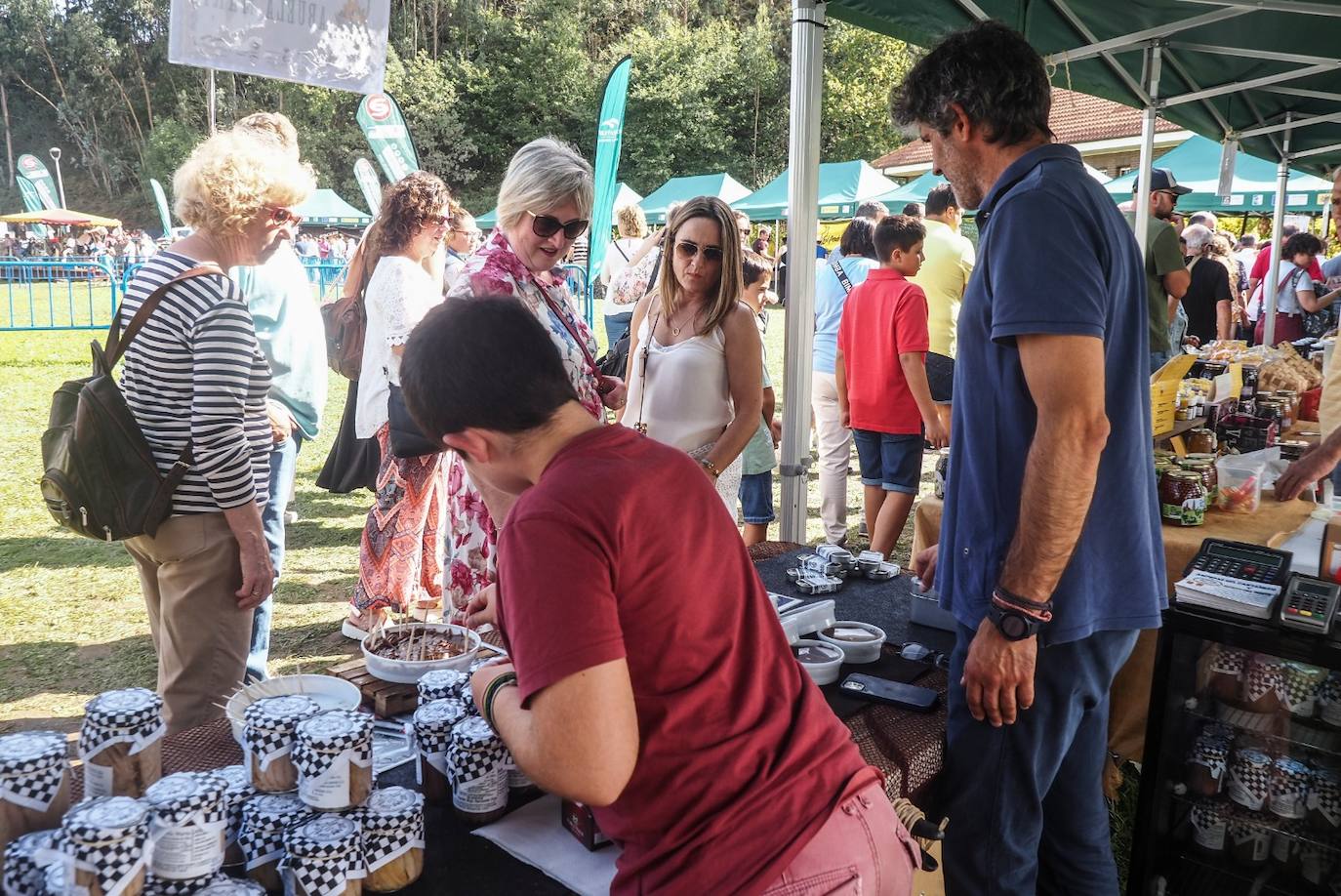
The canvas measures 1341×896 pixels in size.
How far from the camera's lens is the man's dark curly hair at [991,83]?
1.62 meters

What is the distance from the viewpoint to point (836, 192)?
54.0ft

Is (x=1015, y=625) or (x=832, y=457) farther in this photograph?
(x=832, y=457)

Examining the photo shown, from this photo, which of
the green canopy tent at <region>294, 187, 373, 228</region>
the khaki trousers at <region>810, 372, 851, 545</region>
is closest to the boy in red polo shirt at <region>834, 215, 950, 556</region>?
the khaki trousers at <region>810, 372, 851, 545</region>

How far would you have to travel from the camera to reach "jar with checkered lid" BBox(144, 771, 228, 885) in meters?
1.06

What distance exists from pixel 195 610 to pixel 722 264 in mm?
1850

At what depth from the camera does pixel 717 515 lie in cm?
114

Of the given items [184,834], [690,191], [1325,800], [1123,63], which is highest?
[690,191]

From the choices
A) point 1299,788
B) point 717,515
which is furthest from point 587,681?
point 1299,788

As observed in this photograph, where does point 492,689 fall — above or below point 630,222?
below

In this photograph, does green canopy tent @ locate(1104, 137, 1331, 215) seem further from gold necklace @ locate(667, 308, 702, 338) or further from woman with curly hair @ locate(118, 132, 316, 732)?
woman with curly hair @ locate(118, 132, 316, 732)

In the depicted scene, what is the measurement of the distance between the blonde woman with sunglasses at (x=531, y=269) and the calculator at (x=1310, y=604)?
62.6 inches

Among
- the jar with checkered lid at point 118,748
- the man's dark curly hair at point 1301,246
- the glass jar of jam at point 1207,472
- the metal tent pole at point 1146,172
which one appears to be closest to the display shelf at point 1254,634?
the glass jar of jam at point 1207,472

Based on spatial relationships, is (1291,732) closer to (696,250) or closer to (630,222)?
(696,250)

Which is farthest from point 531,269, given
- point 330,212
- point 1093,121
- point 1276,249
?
point 330,212
